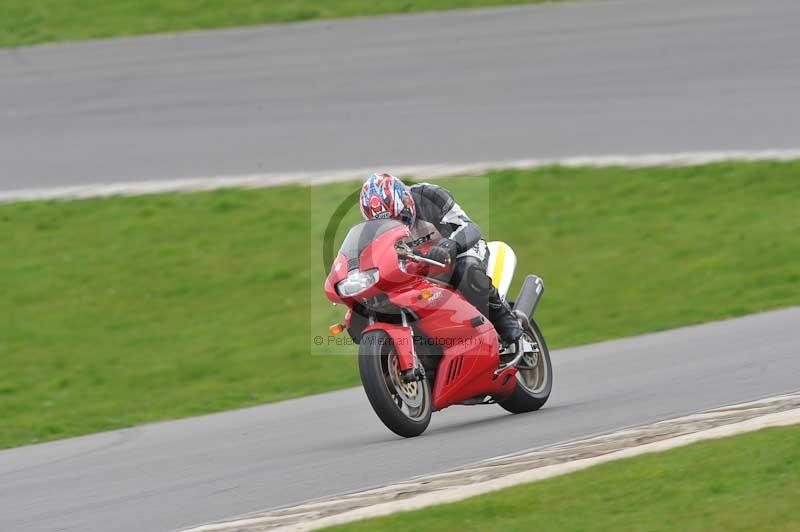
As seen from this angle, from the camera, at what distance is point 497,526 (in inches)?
219

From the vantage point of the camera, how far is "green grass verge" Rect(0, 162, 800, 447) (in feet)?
40.2

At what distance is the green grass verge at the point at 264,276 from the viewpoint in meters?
12.2

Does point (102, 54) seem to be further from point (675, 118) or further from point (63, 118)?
point (675, 118)

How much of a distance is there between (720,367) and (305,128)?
32.6 ft

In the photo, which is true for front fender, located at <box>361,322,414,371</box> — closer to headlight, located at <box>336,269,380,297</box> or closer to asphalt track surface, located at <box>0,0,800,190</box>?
headlight, located at <box>336,269,380,297</box>

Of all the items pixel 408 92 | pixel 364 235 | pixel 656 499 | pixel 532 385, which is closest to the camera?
pixel 656 499

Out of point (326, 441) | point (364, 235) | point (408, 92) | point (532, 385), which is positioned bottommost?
point (326, 441)

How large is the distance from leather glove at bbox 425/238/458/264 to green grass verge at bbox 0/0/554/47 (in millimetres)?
14734

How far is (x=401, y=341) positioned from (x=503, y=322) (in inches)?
48.8

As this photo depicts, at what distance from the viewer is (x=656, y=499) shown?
5762 millimetres

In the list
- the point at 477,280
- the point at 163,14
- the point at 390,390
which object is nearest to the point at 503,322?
the point at 477,280

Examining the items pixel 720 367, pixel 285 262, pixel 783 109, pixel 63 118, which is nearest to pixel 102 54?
pixel 63 118

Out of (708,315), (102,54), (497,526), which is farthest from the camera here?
(102,54)

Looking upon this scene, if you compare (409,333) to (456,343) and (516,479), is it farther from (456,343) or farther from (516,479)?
(516,479)
